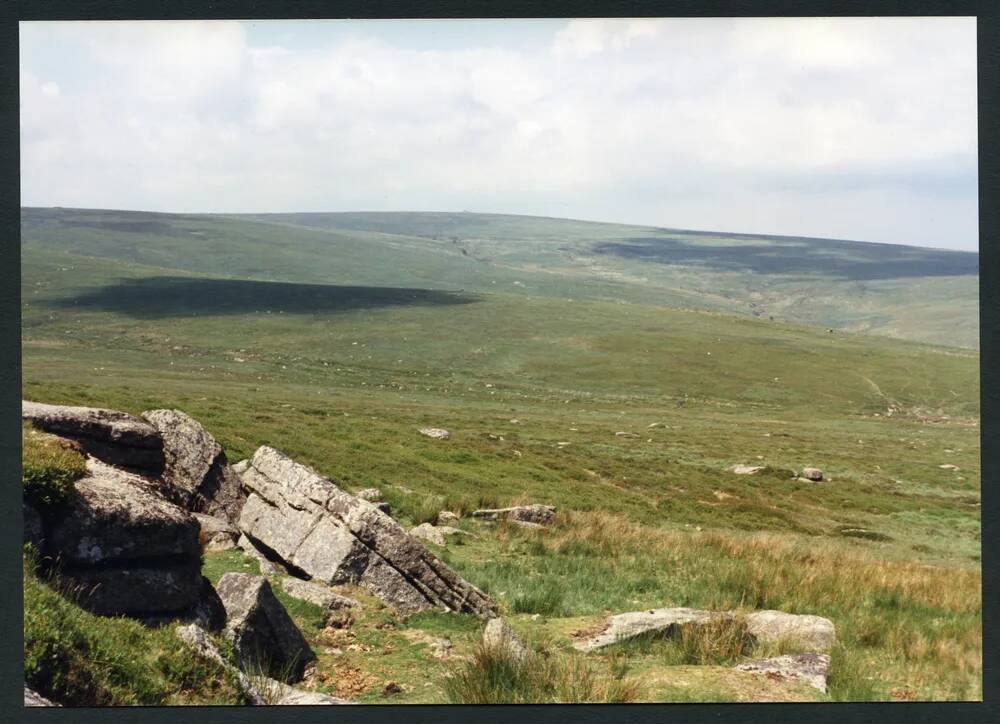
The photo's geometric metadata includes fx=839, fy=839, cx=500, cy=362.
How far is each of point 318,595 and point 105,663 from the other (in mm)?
4120

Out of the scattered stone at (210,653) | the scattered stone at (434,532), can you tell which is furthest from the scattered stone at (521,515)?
the scattered stone at (210,653)

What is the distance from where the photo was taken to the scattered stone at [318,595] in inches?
543

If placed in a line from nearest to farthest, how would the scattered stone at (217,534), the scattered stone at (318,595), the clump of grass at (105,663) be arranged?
1. the clump of grass at (105,663)
2. the scattered stone at (318,595)
3. the scattered stone at (217,534)

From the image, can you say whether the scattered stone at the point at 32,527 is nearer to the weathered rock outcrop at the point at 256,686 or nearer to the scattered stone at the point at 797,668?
the weathered rock outcrop at the point at 256,686

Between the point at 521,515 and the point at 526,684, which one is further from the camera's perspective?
the point at 521,515

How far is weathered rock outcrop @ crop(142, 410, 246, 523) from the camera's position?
17.2 m

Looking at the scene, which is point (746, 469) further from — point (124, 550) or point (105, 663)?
point (105, 663)

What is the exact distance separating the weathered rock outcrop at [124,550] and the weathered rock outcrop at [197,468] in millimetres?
5034

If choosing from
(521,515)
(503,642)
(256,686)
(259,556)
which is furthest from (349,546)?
(521,515)

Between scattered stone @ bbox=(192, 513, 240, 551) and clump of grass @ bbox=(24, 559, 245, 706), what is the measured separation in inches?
193

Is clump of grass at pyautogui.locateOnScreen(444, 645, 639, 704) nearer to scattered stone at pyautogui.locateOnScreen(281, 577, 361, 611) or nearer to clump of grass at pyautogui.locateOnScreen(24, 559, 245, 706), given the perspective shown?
scattered stone at pyautogui.locateOnScreen(281, 577, 361, 611)

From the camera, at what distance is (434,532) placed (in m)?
20.4

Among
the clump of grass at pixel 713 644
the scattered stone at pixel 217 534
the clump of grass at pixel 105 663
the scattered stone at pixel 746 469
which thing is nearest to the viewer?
the clump of grass at pixel 105 663

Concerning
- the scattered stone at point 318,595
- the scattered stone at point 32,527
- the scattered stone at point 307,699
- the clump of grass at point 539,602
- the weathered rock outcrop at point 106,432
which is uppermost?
the weathered rock outcrop at point 106,432
